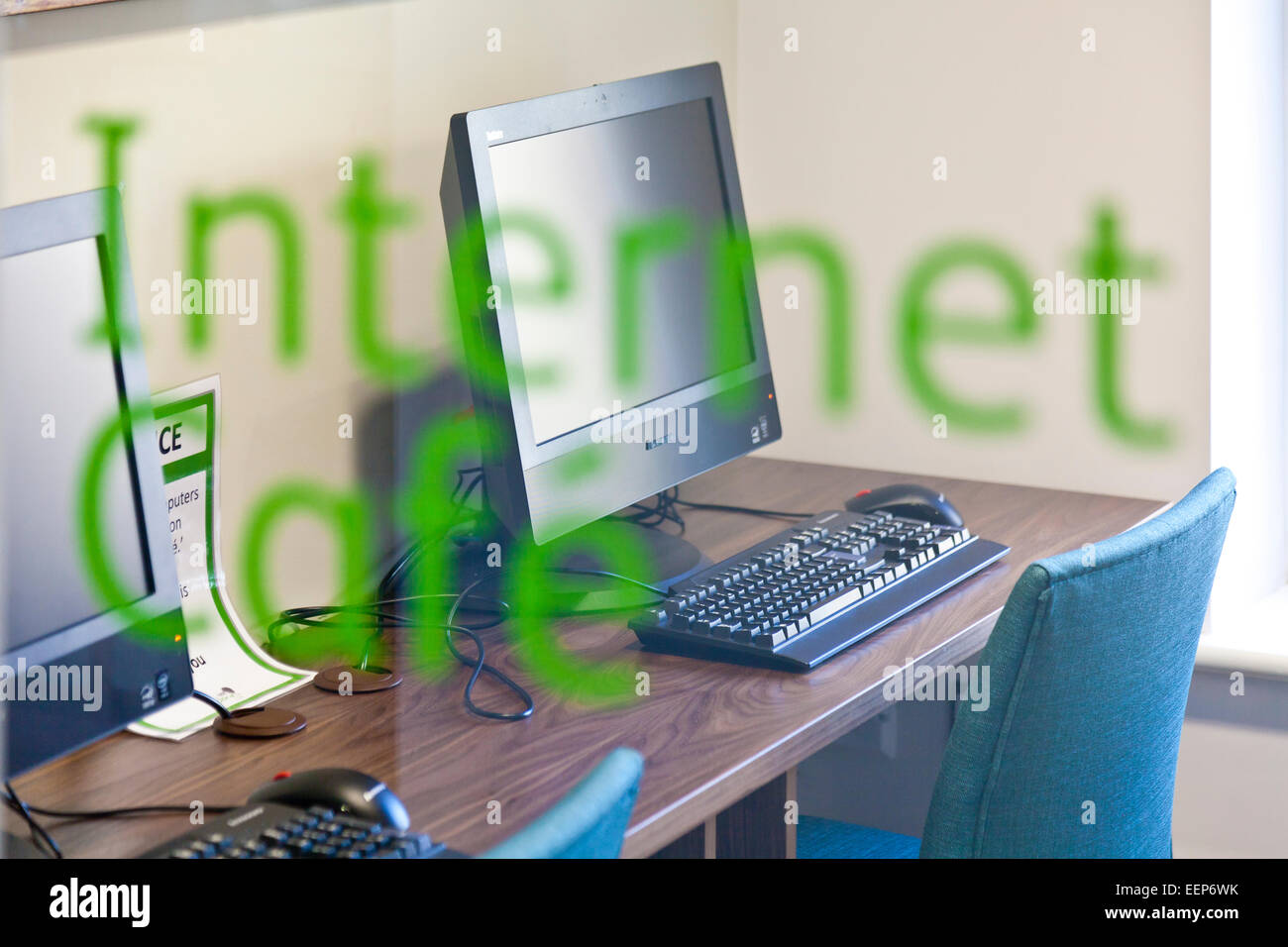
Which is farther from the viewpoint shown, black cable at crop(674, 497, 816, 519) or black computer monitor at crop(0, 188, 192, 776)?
black cable at crop(674, 497, 816, 519)

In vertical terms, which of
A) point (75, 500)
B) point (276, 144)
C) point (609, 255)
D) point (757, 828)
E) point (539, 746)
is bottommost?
point (757, 828)

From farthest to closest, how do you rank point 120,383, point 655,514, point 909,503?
point 655,514, point 909,503, point 120,383

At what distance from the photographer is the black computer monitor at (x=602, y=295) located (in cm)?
140

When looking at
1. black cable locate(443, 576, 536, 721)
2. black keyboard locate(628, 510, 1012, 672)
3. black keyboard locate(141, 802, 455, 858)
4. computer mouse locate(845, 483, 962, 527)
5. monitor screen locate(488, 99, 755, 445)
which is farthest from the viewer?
computer mouse locate(845, 483, 962, 527)

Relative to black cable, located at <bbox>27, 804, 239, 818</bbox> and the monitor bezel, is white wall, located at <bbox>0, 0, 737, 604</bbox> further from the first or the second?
black cable, located at <bbox>27, 804, 239, 818</bbox>

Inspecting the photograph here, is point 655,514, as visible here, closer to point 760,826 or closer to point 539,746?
point 760,826

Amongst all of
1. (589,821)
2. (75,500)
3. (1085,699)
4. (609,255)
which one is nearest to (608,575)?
(609,255)

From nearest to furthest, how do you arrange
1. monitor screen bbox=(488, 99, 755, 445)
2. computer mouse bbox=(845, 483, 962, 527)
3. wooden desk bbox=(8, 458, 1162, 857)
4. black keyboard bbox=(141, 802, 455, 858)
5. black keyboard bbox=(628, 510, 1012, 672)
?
1. black keyboard bbox=(141, 802, 455, 858)
2. wooden desk bbox=(8, 458, 1162, 857)
3. black keyboard bbox=(628, 510, 1012, 672)
4. monitor screen bbox=(488, 99, 755, 445)
5. computer mouse bbox=(845, 483, 962, 527)

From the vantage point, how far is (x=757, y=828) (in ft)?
5.05

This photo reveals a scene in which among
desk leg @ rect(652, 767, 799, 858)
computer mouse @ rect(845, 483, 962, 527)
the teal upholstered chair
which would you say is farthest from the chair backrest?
computer mouse @ rect(845, 483, 962, 527)

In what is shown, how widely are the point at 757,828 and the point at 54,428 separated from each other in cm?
86

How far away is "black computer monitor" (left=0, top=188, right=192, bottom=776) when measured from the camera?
37.2 inches
